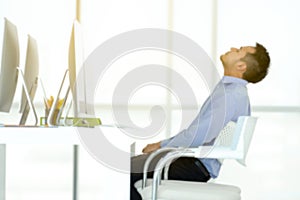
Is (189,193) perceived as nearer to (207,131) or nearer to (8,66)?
(207,131)

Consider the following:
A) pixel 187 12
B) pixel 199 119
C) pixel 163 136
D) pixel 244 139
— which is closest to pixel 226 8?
pixel 187 12

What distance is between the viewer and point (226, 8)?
529 centimetres

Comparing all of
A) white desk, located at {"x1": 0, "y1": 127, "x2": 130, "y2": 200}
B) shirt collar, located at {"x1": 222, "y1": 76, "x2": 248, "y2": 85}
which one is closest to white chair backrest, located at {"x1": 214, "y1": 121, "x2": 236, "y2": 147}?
shirt collar, located at {"x1": 222, "y1": 76, "x2": 248, "y2": 85}

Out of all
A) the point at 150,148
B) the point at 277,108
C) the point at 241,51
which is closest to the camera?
the point at 150,148

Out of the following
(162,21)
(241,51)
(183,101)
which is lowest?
(183,101)

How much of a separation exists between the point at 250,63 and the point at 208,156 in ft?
3.50

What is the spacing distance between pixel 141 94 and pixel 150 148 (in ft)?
8.23

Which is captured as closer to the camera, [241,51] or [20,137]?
[20,137]

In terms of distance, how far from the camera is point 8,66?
228 centimetres

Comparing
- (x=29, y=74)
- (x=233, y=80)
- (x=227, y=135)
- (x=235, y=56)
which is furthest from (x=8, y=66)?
(x=235, y=56)

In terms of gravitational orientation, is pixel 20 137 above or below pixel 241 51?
below

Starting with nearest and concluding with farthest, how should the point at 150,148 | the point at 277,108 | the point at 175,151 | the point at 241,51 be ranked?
the point at 175,151
the point at 150,148
the point at 241,51
the point at 277,108

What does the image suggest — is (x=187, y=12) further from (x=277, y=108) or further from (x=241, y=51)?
(x=241, y=51)

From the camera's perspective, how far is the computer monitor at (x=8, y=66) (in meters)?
2.22
